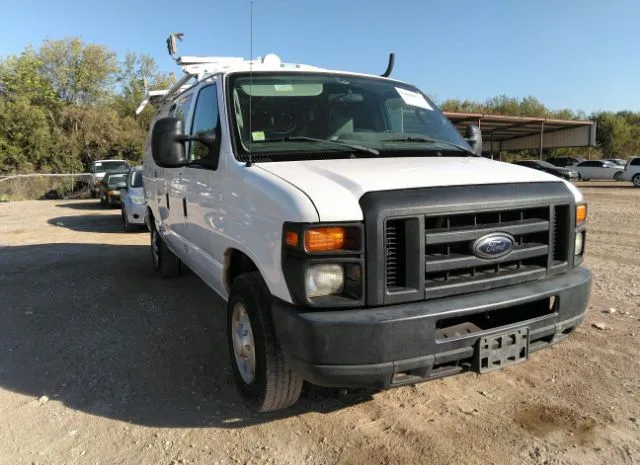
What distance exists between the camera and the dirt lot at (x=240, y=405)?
291 cm

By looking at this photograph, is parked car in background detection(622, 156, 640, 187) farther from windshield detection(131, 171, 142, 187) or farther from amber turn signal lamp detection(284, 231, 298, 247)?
amber turn signal lamp detection(284, 231, 298, 247)

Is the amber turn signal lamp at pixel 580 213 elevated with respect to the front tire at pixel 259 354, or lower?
elevated

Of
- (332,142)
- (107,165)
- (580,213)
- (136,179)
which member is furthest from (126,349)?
(107,165)

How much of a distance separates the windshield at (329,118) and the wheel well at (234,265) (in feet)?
2.24

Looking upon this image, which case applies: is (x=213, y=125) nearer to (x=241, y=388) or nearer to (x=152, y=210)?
(x=241, y=388)

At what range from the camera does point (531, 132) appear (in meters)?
38.5

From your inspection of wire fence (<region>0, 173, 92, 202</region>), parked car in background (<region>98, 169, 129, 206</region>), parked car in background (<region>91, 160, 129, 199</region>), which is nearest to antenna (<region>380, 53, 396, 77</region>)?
parked car in background (<region>98, 169, 129, 206</region>)

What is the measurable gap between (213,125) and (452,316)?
2.30 metres

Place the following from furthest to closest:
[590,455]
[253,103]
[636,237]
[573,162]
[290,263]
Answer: [573,162] < [636,237] < [253,103] < [590,455] < [290,263]

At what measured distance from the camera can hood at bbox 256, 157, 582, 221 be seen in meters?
2.58

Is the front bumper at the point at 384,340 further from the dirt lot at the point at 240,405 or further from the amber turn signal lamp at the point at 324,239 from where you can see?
the dirt lot at the point at 240,405

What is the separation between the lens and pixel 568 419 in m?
3.17

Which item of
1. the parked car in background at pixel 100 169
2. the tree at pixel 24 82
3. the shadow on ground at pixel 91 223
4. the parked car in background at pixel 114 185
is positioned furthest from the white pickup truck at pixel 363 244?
the tree at pixel 24 82

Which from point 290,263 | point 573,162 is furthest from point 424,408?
point 573,162
